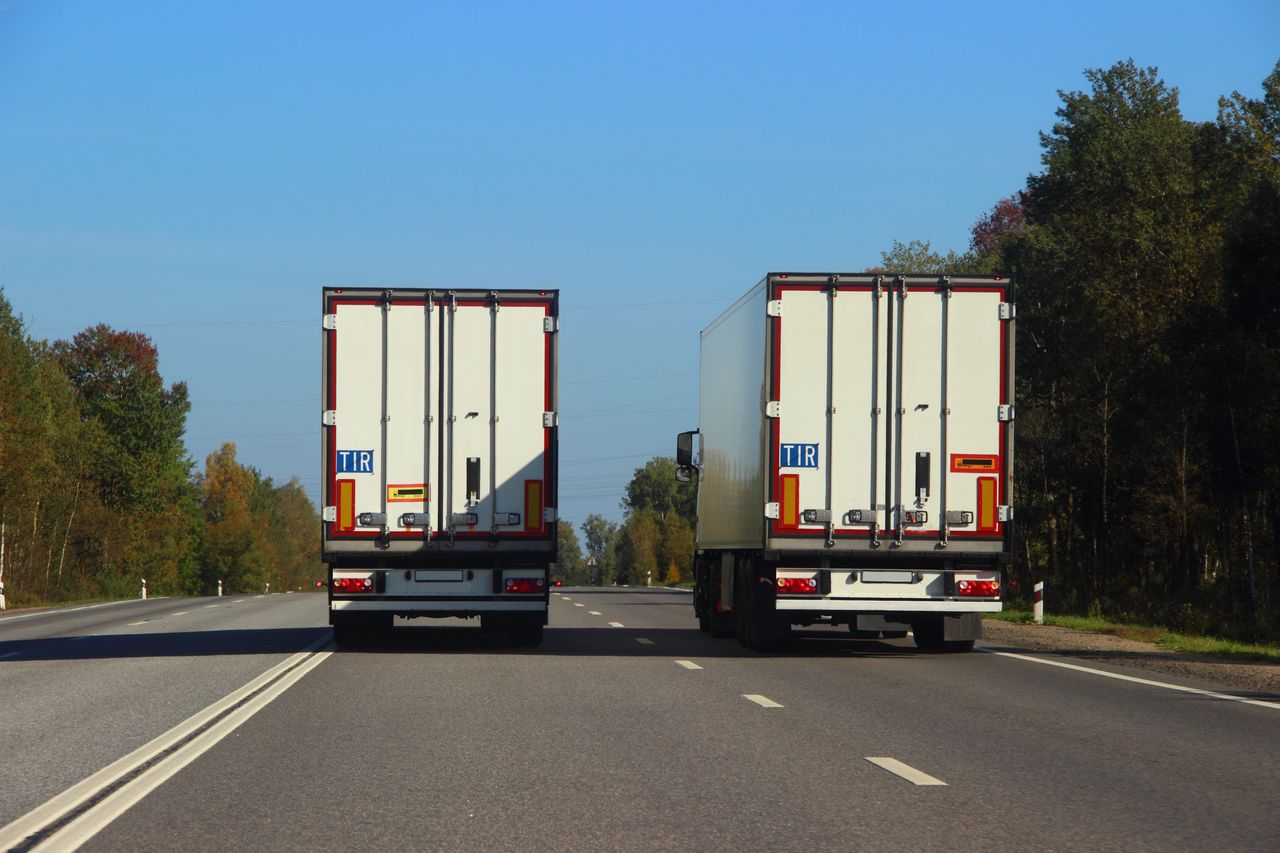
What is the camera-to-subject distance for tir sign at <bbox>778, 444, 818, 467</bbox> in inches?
685

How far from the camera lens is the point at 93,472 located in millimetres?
93875

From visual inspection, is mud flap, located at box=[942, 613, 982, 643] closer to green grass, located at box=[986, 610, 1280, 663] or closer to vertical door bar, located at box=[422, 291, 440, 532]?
green grass, located at box=[986, 610, 1280, 663]

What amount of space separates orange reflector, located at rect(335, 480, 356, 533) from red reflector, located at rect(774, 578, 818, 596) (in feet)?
15.6

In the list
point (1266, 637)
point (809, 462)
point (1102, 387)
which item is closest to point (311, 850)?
point (809, 462)

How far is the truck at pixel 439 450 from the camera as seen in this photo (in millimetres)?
18219

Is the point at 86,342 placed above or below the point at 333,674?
above

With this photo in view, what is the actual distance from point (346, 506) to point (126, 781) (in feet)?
31.7

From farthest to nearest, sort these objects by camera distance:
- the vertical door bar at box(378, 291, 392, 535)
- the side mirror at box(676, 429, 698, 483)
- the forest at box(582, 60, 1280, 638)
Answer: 1. the forest at box(582, 60, 1280, 638)
2. the side mirror at box(676, 429, 698, 483)
3. the vertical door bar at box(378, 291, 392, 535)

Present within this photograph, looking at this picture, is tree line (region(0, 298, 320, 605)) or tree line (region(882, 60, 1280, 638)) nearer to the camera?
tree line (region(882, 60, 1280, 638))

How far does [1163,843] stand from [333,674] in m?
10.3

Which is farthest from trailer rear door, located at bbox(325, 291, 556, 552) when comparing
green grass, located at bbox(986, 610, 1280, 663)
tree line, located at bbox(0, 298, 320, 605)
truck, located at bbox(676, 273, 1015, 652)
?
tree line, located at bbox(0, 298, 320, 605)

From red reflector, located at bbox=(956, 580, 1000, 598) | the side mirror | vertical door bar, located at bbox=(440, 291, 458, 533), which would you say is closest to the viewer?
red reflector, located at bbox=(956, 580, 1000, 598)

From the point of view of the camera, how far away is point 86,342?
9781 centimetres

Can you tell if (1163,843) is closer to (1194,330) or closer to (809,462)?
(809,462)
